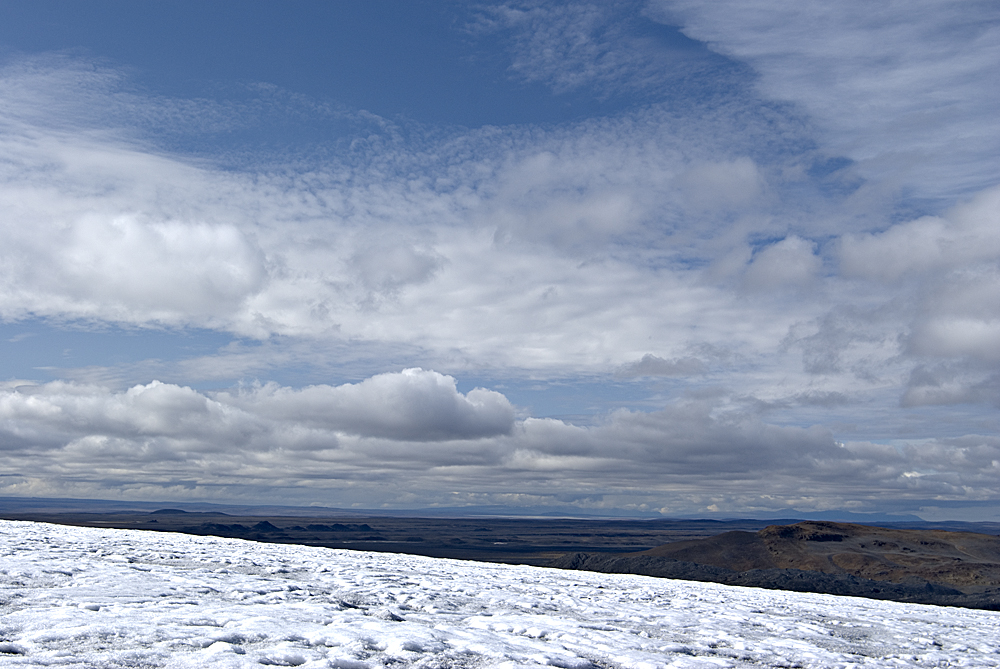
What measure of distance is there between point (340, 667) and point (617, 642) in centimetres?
505

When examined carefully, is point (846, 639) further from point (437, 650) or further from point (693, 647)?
point (437, 650)

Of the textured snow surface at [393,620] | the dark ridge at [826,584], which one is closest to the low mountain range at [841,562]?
Result: the dark ridge at [826,584]

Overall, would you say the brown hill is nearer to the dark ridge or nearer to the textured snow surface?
the dark ridge

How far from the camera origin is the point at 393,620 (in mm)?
12297

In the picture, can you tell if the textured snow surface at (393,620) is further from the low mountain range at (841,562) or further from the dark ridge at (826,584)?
the low mountain range at (841,562)

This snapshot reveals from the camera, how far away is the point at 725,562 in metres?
109

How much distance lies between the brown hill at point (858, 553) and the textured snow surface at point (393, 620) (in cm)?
8641

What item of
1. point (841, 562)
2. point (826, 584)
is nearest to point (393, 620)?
point (826, 584)

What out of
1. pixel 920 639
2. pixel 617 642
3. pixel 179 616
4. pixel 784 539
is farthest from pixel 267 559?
pixel 784 539

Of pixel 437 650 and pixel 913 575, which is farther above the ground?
pixel 437 650

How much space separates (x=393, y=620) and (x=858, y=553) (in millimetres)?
116558

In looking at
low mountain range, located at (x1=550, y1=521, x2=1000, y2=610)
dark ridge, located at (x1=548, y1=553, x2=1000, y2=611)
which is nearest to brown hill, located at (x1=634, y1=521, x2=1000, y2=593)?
low mountain range, located at (x1=550, y1=521, x2=1000, y2=610)

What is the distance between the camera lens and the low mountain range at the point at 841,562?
6194 cm

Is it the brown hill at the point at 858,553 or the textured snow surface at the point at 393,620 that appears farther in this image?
the brown hill at the point at 858,553
